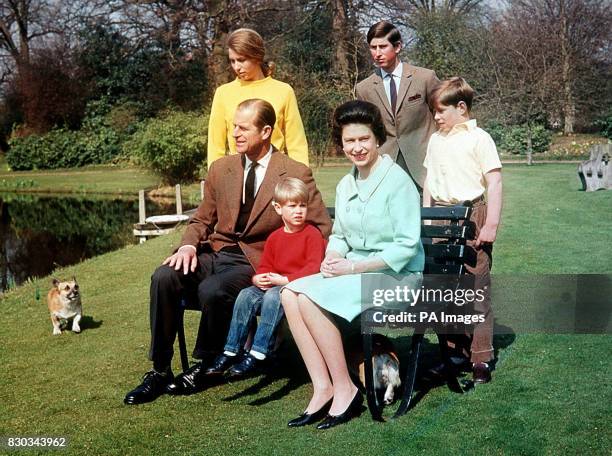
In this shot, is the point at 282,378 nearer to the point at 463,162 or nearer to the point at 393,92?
the point at 463,162

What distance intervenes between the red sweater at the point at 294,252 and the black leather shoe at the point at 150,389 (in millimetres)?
761

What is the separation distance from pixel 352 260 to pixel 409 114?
1.72m

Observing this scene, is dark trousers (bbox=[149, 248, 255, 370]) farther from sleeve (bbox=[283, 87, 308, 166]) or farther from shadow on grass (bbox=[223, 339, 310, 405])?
sleeve (bbox=[283, 87, 308, 166])

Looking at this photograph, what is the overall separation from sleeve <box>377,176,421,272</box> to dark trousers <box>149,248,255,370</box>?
825mm

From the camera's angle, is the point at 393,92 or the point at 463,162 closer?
the point at 463,162

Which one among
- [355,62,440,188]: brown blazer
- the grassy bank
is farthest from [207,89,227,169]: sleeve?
the grassy bank

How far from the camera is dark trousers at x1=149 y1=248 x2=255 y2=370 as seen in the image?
3727mm

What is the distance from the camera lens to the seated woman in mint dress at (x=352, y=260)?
3.32m

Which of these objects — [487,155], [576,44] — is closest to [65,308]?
[487,155]

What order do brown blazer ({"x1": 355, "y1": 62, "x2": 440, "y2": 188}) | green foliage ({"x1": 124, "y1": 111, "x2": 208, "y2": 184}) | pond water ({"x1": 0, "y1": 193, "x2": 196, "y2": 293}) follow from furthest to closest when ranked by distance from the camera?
1. green foliage ({"x1": 124, "y1": 111, "x2": 208, "y2": 184})
2. pond water ({"x1": 0, "y1": 193, "x2": 196, "y2": 293})
3. brown blazer ({"x1": 355, "y1": 62, "x2": 440, "y2": 188})

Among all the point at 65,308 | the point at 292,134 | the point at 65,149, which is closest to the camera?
the point at 292,134

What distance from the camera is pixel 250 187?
4027 mm

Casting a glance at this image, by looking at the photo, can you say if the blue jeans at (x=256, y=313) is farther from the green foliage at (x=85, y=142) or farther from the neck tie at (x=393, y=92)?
the green foliage at (x=85, y=142)

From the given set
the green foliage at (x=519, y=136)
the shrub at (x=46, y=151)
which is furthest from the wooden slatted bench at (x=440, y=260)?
the shrub at (x=46, y=151)
